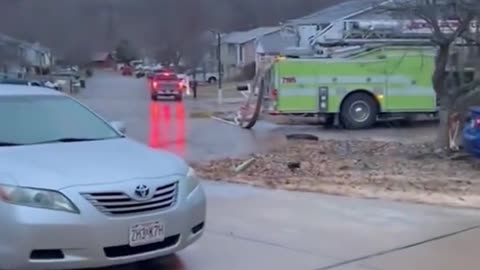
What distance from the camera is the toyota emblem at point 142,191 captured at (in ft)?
20.7

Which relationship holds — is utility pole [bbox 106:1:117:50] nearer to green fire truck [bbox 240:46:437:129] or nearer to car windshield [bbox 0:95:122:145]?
green fire truck [bbox 240:46:437:129]

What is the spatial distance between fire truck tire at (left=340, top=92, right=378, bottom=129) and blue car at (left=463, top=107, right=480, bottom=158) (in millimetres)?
11520

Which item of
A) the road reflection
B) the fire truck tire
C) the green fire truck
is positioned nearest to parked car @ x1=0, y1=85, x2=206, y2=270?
the road reflection

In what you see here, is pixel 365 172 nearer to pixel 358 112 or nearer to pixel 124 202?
pixel 124 202

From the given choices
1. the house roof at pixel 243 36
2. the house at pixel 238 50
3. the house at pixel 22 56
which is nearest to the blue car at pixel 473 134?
the house at pixel 22 56

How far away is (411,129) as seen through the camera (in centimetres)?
2464

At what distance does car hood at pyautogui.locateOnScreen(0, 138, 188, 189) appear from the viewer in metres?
6.20

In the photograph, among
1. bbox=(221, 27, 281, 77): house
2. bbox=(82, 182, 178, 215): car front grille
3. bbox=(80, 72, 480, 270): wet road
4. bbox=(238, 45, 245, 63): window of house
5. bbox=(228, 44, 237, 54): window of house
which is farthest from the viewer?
bbox=(228, 44, 237, 54): window of house

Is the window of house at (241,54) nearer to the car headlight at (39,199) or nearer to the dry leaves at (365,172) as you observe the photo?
the dry leaves at (365,172)

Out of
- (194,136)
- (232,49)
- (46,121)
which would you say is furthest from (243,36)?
(46,121)

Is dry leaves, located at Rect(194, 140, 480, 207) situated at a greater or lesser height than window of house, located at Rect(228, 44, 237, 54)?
lesser

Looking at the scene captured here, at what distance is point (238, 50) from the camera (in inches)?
3600

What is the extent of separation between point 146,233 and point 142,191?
0.30 m

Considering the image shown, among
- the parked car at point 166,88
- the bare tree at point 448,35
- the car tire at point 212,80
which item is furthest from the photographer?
the car tire at point 212,80
